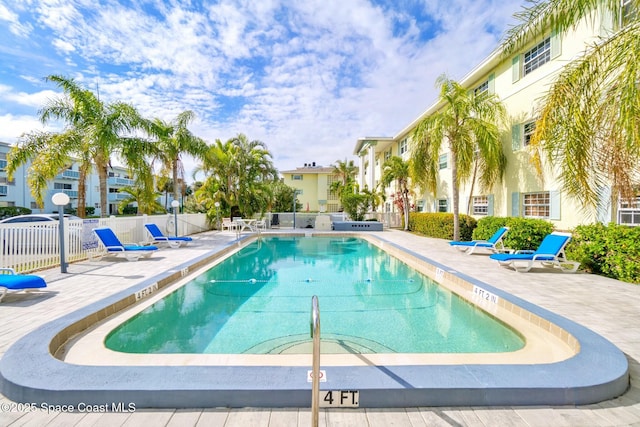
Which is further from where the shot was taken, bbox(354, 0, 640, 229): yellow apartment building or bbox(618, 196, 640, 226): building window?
bbox(354, 0, 640, 229): yellow apartment building

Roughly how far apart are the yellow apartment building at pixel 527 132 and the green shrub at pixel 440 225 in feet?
2.72

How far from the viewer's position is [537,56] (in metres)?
12.2

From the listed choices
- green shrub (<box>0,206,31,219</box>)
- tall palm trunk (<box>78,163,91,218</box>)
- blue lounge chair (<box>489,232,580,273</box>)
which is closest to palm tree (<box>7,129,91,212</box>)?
tall palm trunk (<box>78,163,91,218</box>)

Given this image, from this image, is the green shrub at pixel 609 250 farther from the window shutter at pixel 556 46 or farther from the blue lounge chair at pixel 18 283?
the blue lounge chair at pixel 18 283

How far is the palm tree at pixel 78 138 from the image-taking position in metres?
11.4

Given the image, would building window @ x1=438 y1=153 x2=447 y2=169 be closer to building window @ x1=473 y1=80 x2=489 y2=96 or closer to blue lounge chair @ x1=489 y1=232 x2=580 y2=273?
building window @ x1=473 y1=80 x2=489 y2=96

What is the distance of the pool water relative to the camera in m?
4.63

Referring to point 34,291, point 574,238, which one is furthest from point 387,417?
point 574,238

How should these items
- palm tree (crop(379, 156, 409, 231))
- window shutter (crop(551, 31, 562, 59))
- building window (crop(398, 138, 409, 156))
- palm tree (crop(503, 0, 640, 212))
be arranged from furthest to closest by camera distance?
1. building window (crop(398, 138, 409, 156))
2. palm tree (crop(379, 156, 409, 231))
3. window shutter (crop(551, 31, 562, 59))
4. palm tree (crop(503, 0, 640, 212))

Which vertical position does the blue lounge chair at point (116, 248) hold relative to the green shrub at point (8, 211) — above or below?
below

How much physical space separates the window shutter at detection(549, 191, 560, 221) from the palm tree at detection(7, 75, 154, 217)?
16.4 meters

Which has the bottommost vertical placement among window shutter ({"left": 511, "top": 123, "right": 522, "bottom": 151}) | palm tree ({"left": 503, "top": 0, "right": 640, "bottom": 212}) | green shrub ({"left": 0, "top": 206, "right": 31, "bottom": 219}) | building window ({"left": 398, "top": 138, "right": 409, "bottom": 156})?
green shrub ({"left": 0, "top": 206, "right": 31, "bottom": 219})

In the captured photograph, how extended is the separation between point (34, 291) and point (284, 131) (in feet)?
57.7

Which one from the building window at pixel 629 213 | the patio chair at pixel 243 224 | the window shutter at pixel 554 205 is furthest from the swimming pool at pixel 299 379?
the patio chair at pixel 243 224
